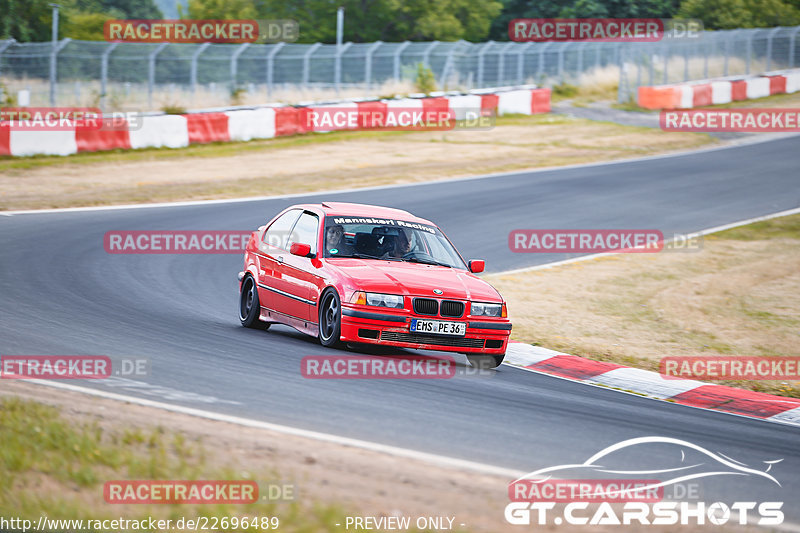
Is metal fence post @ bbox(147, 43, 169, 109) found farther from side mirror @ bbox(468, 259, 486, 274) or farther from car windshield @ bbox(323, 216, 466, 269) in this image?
side mirror @ bbox(468, 259, 486, 274)

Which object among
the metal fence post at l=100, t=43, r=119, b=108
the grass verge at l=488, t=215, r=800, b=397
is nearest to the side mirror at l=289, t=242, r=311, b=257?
the grass verge at l=488, t=215, r=800, b=397

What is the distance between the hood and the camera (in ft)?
31.1

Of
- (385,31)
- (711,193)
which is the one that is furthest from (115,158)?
(385,31)

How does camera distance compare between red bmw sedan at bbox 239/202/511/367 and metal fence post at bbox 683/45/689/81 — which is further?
metal fence post at bbox 683/45/689/81

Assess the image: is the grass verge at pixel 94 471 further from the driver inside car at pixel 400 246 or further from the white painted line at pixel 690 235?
the white painted line at pixel 690 235

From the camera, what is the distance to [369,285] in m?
9.43

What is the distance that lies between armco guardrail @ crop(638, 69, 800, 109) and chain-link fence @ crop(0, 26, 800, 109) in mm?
2148

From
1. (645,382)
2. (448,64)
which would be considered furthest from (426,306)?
(448,64)

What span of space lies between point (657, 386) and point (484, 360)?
1.69 meters

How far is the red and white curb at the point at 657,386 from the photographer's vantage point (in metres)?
Answer: 9.43

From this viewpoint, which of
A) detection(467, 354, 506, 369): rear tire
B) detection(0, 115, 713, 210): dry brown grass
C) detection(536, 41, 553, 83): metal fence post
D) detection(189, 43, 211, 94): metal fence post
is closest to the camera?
detection(467, 354, 506, 369): rear tire

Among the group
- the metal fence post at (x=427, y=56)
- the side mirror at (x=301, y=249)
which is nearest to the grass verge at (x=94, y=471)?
the side mirror at (x=301, y=249)

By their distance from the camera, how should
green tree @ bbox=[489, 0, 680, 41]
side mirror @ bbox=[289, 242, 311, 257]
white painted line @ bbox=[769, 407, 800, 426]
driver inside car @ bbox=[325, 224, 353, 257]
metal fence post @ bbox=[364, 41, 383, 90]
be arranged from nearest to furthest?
white painted line @ bbox=[769, 407, 800, 426], side mirror @ bbox=[289, 242, 311, 257], driver inside car @ bbox=[325, 224, 353, 257], metal fence post @ bbox=[364, 41, 383, 90], green tree @ bbox=[489, 0, 680, 41]

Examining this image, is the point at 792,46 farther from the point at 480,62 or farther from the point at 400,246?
the point at 400,246
